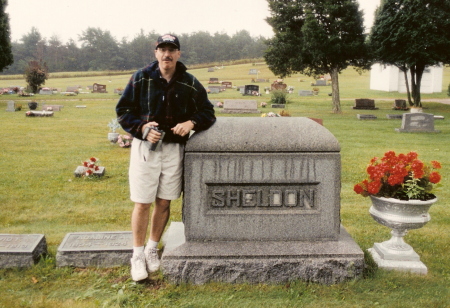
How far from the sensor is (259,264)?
4.10 m

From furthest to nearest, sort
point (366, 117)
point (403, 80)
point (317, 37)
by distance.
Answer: point (403, 80)
point (317, 37)
point (366, 117)

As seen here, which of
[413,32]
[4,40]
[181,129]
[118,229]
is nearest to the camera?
[181,129]

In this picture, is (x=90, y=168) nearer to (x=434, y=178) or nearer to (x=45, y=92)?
(x=434, y=178)

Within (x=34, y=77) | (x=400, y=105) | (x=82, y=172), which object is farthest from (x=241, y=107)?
(x=34, y=77)

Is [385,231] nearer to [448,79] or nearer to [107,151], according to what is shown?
[107,151]

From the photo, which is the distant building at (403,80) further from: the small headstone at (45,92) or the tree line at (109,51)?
the tree line at (109,51)

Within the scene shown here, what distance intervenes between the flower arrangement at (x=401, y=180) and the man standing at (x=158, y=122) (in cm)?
173

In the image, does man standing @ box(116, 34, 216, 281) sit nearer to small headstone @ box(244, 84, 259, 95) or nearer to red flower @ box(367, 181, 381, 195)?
red flower @ box(367, 181, 381, 195)

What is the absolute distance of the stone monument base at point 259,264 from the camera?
408cm

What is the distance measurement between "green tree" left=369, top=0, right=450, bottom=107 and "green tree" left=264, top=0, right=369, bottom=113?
2.03 meters

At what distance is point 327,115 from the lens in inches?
973

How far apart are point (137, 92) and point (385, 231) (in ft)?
12.3

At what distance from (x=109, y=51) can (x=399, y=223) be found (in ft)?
305

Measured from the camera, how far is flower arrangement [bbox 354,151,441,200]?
4.30m
